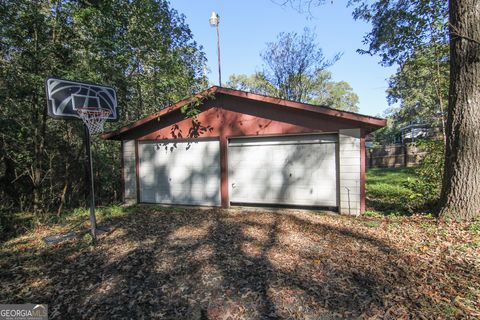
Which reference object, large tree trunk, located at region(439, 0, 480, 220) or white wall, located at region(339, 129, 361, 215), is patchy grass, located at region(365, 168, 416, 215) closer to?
white wall, located at region(339, 129, 361, 215)

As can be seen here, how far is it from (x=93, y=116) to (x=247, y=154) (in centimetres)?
402

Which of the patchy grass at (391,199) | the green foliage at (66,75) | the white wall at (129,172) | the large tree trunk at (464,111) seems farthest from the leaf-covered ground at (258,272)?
the green foliage at (66,75)

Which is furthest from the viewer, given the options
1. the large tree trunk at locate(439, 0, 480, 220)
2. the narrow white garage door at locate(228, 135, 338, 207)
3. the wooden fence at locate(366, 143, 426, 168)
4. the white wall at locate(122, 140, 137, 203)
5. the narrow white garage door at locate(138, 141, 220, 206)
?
the wooden fence at locate(366, 143, 426, 168)

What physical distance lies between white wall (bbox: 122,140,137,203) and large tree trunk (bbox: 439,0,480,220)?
854 centimetres

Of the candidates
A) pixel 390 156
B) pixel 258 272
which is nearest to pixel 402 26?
pixel 258 272

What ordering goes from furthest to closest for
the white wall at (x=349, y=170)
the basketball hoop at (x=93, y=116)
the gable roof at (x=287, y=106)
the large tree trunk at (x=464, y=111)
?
the white wall at (x=349, y=170)
the gable roof at (x=287, y=106)
the basketball hoop at (x=93, y=116)
the large tree trunk at (x=464, y=111)

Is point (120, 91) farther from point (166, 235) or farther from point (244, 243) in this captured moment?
point (244, 243)

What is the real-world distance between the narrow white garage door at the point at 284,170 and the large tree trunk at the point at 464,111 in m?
2.42

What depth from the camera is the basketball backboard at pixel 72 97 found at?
15.0 feet

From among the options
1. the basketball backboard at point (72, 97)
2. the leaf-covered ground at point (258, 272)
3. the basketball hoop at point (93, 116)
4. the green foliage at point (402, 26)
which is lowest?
the leaf-covered ground at point (258, 272)

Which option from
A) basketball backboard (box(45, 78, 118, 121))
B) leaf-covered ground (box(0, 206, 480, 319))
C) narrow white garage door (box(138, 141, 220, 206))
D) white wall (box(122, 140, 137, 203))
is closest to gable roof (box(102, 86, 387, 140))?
white wall (box(122, 140, 137, 203))

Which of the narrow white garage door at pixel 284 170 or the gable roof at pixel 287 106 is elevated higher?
the gable roof at pixel 287 106

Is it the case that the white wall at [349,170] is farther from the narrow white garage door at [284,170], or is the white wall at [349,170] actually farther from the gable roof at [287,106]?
the gable roof at [287,106]

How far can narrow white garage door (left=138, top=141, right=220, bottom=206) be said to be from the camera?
25.0ft
